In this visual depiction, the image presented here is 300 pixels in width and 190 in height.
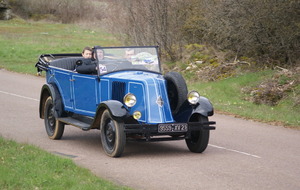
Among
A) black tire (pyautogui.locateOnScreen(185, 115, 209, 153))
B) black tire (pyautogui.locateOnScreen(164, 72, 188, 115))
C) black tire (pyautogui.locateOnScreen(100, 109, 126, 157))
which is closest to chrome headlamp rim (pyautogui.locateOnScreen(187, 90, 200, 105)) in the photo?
black tire (pyautogui.locateOnScreen(164, 72, 188, 115))

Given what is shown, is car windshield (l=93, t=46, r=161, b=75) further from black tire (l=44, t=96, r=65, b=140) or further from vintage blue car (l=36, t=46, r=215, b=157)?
black tire (l=44, t=96, r=65, b=140)

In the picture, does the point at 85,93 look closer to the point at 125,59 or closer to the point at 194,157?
the point at 125,59

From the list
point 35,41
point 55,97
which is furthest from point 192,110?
point 35,41

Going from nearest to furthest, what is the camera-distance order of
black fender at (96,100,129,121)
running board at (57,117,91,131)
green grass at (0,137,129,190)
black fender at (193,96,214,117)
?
1. green grass at (0,137,129,190)
2. black fender at (96,100,129,121)
3. black fender at (193,96,214,117)
4. running board at (57,117,91,131)

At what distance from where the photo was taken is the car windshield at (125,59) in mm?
11398

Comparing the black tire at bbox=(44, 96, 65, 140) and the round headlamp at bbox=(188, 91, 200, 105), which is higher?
the round headlamp at bbox=(188, 91, 200, 105)

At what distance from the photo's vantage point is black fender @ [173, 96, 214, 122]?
1073cm

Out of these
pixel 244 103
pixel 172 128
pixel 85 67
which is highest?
pixel 85 67

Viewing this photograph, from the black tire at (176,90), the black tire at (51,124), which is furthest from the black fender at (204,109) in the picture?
the black tire at (51,124)

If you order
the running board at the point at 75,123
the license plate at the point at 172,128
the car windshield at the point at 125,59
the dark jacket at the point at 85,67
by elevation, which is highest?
the car windshield at the point at 125,59

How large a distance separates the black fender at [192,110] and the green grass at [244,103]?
4.05 m

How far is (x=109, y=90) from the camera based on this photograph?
36.1 ft

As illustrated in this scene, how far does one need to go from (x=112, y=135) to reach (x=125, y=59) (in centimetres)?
170

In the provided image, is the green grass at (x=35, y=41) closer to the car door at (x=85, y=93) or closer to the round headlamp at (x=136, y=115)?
the car door at (x=85, y=93)
